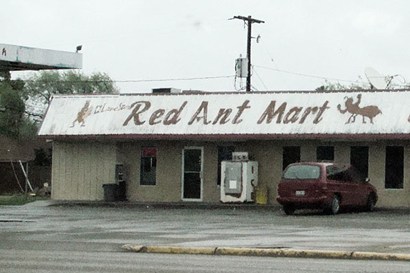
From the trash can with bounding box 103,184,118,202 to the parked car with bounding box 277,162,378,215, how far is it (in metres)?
10.00

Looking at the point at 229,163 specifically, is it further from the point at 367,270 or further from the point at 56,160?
the point at 367,270

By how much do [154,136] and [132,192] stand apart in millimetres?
2775

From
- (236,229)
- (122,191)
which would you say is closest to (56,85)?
(122,191)

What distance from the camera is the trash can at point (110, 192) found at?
41.5 m

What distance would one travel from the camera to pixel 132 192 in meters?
42.2

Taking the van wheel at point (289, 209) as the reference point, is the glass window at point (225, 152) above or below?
above

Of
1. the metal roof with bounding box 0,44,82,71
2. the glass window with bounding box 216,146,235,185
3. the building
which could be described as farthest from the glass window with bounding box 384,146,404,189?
the metal roof with bounding box 0,44,82,71

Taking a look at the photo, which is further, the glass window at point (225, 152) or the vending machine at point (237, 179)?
the glass window at point (225, 152)

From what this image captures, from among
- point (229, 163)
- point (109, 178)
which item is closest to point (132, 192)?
point (109, 178)

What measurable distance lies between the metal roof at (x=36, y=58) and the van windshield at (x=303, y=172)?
7790 mm

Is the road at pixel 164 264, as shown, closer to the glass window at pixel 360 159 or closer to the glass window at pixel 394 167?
the glass window at pixel 394 167

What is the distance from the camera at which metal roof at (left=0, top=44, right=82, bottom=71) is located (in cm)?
2773

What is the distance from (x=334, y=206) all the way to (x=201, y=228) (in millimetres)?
7817

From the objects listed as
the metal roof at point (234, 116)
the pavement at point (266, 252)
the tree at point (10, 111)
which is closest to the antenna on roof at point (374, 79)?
the metal roof at point (234, 116)
